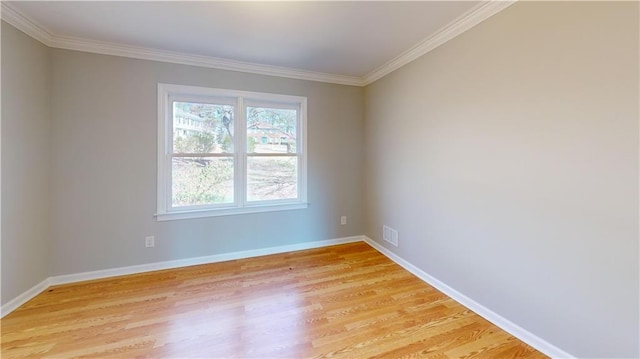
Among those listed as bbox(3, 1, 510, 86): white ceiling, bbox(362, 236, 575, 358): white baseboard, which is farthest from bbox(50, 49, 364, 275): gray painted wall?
bbox(362, 236, 575, 358): white baseboard

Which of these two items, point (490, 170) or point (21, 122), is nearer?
point (490, 170)

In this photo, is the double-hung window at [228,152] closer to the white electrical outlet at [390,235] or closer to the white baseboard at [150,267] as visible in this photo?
the white baseboard at [150,267]

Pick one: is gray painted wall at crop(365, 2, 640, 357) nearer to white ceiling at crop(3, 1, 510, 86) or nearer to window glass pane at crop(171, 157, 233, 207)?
white ceiling at crop(3, 1, 510, 86)

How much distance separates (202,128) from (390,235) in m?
2.66

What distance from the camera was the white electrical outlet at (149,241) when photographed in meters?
2.81

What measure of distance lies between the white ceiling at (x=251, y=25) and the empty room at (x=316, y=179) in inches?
0.9

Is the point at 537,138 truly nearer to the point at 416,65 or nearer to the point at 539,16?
the point at 539,16

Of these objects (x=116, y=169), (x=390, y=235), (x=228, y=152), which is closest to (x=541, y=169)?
(x=390, y=235)

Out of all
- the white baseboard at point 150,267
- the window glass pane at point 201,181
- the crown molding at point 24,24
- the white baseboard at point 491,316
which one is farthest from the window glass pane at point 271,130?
the white baseboard at point 491,316

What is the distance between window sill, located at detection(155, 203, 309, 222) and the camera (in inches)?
113

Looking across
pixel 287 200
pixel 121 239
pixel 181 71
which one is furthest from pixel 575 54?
pixel 121 239

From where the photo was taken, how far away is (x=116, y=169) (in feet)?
8.73

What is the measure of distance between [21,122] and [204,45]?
1.68 meters

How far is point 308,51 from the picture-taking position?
8.99 ft
